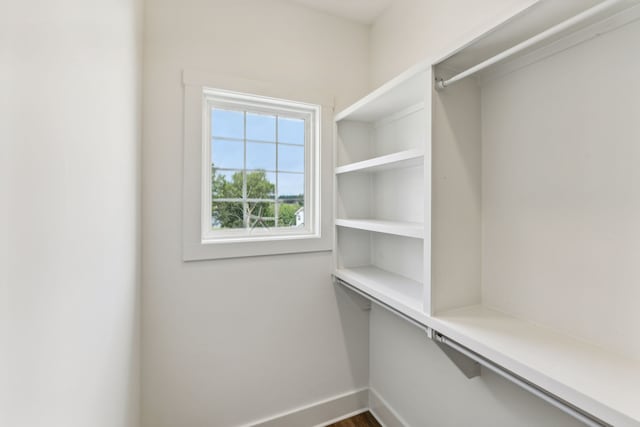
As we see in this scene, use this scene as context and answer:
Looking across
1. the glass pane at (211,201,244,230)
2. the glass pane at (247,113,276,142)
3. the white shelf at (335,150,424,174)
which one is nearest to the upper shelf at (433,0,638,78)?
the white shelf at (335,150,424,174)

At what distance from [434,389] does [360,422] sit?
651 millimetres

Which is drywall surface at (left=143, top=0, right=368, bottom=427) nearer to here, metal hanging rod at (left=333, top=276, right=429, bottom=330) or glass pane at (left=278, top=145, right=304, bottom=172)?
metal hanging rod at (left=333, top=276, right=429, bottom=330)

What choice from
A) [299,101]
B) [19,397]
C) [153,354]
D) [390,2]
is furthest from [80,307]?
[390,2]

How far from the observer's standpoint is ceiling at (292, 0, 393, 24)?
1694mm

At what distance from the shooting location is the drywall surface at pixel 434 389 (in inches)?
40.4

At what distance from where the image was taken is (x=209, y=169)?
1609mm

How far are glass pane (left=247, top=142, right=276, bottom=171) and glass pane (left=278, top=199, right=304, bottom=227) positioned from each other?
0.25 meters

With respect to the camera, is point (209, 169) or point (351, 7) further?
point (351, 7)

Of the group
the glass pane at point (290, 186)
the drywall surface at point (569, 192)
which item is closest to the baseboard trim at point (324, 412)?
the drywall surface at point (569, 192)

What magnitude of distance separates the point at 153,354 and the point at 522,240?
5.78 ft

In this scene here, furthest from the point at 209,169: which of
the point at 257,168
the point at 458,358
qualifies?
the point at 458,358

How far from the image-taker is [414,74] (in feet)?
3.76

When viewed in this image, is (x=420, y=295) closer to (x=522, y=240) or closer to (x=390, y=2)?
(x=522, y=240)

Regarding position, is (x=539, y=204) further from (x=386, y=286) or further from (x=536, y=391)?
(x=386, y=286)
